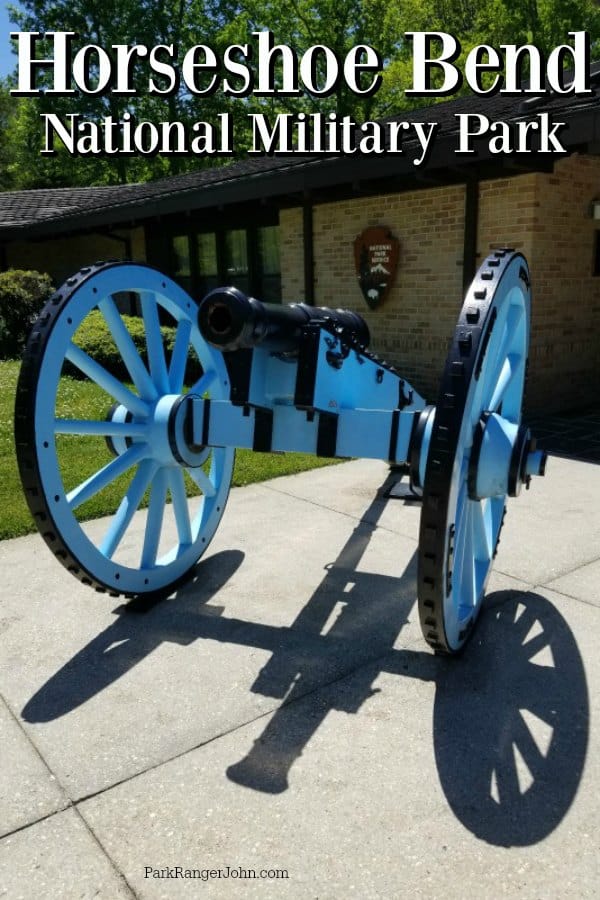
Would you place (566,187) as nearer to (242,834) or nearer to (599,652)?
(599,652)

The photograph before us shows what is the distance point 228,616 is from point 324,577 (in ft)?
2.01

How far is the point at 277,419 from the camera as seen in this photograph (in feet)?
10.1

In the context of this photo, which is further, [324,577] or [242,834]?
[324,577]

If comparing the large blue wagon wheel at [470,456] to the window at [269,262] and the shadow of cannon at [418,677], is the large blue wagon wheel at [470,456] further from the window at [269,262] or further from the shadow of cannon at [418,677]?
the window at [269,262]

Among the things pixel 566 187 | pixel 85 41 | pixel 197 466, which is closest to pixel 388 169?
pixel 566 187

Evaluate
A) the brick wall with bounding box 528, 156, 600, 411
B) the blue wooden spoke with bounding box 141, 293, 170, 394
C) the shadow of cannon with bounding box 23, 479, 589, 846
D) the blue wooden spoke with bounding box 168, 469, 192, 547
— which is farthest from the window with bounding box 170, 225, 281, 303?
the shadow of cannon with bounding box 23, 479, 589, 846

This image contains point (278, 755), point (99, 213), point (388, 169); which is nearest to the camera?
point (278, 755)

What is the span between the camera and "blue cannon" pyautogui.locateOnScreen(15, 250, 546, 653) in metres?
2.16

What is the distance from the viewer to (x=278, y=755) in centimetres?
230

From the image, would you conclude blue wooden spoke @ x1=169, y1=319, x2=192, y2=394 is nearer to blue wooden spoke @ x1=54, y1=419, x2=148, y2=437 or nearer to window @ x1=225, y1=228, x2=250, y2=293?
blue wooden spoke @ x1=54, y1=419, x2=148, y2=437

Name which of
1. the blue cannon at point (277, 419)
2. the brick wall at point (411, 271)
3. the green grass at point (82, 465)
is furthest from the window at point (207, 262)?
the blue cannon at point (277, 419)

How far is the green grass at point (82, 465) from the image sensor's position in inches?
188

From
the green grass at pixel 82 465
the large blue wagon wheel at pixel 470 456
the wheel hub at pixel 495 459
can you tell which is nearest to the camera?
the large blue wagon wheel at pixel 470 456

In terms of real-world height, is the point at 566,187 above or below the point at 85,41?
below
